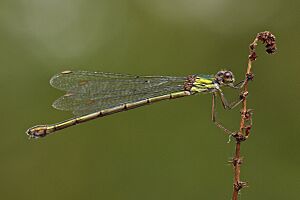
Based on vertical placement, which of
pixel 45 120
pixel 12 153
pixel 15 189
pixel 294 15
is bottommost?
pixel 15 189

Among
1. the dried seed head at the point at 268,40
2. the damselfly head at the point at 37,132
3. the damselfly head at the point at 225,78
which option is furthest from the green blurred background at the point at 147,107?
the dried seed head at the point at 268,40

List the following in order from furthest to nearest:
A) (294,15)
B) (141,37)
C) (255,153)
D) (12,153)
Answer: (141,37)
(294,15)
(12,153)
(255,153)

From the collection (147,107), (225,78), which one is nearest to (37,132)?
(225,78)

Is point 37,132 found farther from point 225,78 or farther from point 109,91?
point 225,78

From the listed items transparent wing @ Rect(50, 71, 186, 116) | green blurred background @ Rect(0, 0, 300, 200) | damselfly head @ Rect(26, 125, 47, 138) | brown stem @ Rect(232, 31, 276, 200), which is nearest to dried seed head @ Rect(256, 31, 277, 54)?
brown stem @ Rect(232, 31, 276, 200)

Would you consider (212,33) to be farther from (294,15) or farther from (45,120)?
(45,120)

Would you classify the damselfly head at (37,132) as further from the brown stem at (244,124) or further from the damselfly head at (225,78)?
the brown stem at (244,124)

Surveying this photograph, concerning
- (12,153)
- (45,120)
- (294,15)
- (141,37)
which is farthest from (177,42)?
(12,153)

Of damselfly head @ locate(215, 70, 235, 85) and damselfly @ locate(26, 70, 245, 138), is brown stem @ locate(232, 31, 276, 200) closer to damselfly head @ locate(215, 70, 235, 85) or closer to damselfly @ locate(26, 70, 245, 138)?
damselfly head @ locate(215, 70, 235, 85)
